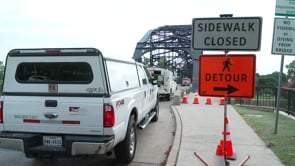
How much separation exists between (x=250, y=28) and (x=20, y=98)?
390 cm

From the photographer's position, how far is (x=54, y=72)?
526 centimetres

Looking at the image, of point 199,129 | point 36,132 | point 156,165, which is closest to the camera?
point 36,132

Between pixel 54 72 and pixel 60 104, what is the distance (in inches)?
23.4

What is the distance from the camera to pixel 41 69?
532 centimetres

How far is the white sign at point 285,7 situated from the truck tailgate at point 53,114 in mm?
5224

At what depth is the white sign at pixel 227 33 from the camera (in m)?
4.80

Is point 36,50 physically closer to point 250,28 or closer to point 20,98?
point 20,98

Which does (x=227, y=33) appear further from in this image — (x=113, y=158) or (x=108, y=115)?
(x=113, y=158)

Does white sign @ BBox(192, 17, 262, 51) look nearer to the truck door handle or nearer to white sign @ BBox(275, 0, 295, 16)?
the truck door handle

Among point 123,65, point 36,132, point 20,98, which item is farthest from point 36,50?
point 123,65

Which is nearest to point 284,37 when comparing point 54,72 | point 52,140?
point 54,72

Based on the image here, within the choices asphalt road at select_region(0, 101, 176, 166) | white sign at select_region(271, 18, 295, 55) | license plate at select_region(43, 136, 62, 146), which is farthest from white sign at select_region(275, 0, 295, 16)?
license plate at select_region(43, 136, 62, 146)

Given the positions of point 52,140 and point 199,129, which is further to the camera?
point 199,129

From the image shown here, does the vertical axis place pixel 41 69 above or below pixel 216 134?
above
